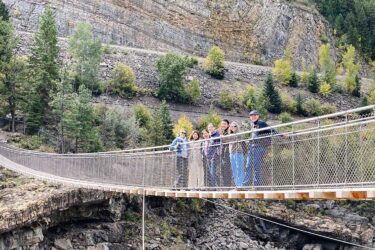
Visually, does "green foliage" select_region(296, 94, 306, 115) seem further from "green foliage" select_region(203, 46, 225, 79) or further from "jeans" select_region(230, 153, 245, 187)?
"jeans" select_region(230, 153, 245, 187)

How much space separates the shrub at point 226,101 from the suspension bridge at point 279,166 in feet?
105

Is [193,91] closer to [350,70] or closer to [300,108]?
[300,108]

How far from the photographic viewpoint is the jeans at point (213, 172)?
13.0m

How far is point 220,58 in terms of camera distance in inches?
2207

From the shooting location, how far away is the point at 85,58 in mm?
45031

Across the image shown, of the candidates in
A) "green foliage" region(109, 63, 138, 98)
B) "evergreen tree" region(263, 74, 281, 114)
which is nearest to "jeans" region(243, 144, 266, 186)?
"green foliage" region(109, 63, 138, 98)

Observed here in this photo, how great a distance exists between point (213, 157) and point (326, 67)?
54522 millimetres

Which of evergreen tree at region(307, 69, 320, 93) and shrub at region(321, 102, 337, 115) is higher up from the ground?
evergreen tree at region(307, 69, 320, 93)

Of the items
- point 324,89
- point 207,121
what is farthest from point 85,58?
point 324,89

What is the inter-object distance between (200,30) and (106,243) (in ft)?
164

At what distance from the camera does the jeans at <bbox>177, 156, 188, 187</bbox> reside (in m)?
14.2

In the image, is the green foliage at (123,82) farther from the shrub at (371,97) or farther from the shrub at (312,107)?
the shrub at (371,97)

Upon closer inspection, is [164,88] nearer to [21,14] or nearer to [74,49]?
[74,49]

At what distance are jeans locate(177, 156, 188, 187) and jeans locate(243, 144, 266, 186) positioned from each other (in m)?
2.47
